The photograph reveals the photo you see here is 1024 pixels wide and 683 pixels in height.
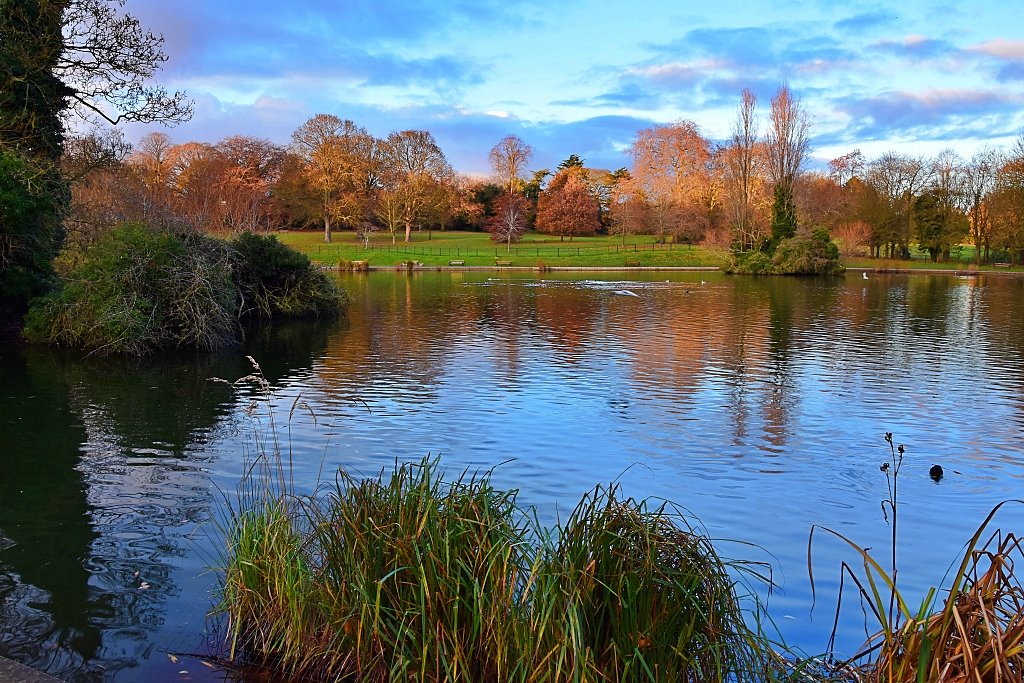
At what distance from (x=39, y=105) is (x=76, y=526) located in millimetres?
16597

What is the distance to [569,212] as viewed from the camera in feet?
292

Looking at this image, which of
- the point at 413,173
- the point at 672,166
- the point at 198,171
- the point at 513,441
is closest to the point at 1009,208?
the point at 672,166

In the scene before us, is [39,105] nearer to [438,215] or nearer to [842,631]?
[842,631]

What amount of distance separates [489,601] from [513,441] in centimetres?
699

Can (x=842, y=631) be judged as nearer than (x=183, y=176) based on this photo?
Yes

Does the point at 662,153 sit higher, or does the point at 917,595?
the point at 662,153

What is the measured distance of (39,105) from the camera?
67.0ft

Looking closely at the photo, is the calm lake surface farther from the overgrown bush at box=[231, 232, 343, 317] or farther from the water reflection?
the overgrown bush at box=[231, 232, 343, 317]

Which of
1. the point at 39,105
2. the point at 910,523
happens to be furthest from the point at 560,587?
the point at 39,105

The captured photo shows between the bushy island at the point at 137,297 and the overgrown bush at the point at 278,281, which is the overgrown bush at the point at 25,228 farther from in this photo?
the overgrown bush at the point at 278,281

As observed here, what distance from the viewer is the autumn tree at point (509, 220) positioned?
77.6 m

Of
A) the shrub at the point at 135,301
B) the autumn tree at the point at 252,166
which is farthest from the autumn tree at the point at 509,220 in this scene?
the shrub at the point at 135,301

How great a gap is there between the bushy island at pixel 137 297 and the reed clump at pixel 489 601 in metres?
14.7

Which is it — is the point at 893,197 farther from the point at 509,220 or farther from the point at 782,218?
the point at 509,220
